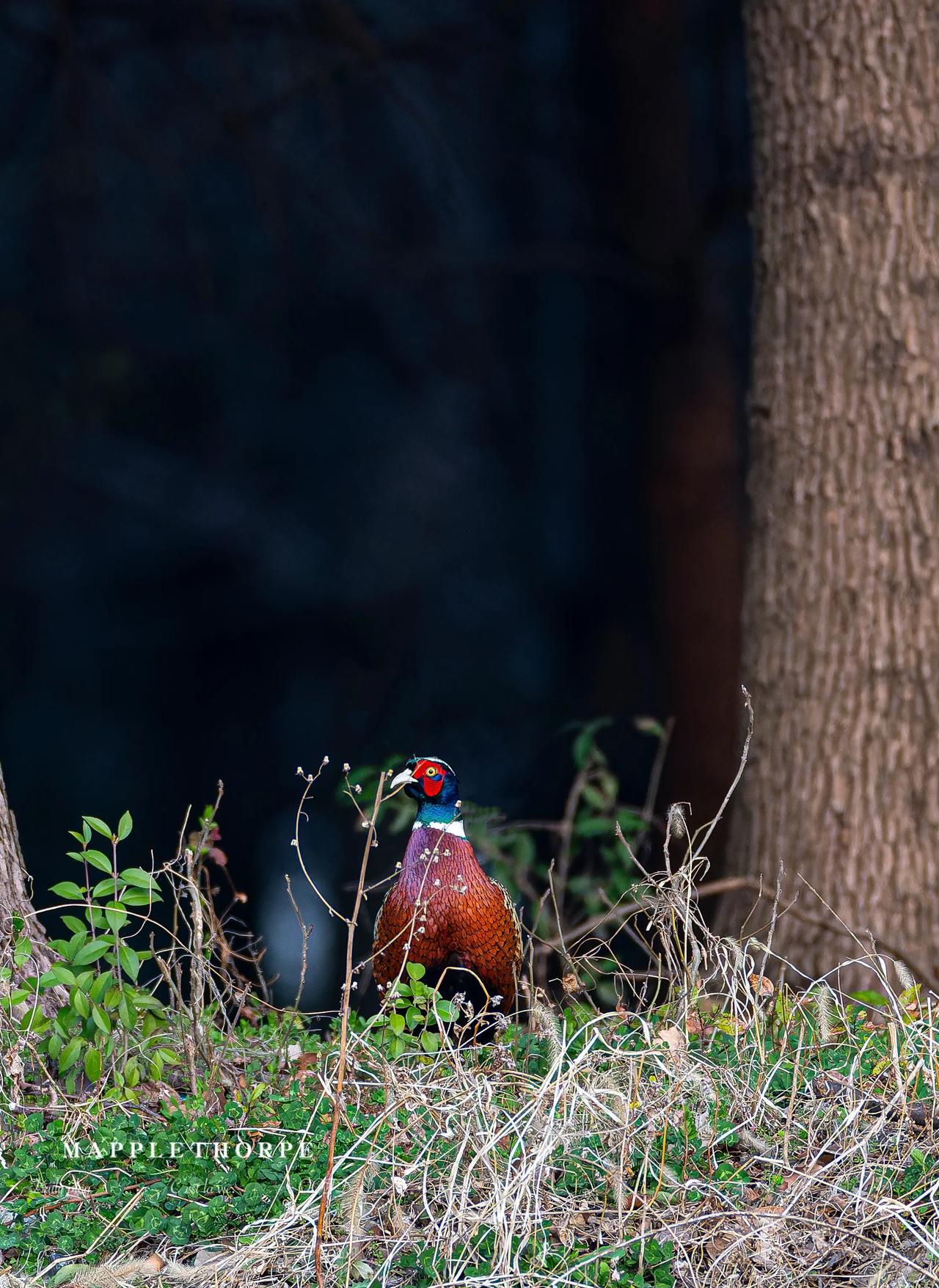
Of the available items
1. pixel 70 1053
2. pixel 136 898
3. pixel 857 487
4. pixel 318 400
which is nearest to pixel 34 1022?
pixel 70 1053

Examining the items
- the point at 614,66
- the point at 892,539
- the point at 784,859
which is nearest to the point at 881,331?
the point at 892,539

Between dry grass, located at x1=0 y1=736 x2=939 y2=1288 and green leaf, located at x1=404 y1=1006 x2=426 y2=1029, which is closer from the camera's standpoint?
dry grass, located at x1=0 y1=736 x2=939 y2=1288

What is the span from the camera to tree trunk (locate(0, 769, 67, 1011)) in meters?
2.88

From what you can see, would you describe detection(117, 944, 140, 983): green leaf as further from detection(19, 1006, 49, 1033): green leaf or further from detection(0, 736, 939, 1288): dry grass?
detection(0, 736, 939, 1288): dry grass

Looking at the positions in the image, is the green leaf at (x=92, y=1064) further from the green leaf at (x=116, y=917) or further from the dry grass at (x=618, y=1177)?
the dry grass at (x=618, y=1177)

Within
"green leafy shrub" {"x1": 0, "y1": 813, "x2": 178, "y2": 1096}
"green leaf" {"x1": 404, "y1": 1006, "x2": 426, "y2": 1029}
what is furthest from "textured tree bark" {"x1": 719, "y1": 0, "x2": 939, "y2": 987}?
"green leafy shrub" {"x1": 0, "y1": 813, "x2": 178, "y2": 1096}

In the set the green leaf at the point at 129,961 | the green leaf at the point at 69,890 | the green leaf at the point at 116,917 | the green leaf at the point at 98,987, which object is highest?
the green leaf at the point at 69,890

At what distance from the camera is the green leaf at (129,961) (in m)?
2.51

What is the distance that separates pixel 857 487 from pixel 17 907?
8.41 ft

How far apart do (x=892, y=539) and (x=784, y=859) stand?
99 centimetres

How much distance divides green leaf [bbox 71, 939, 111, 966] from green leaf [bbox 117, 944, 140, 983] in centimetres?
3

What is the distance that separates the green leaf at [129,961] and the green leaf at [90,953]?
0.10 feet

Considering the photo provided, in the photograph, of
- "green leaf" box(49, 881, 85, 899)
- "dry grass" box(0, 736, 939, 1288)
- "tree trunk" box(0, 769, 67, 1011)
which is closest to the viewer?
"dry grass" box(0, 736, 939, 1288)

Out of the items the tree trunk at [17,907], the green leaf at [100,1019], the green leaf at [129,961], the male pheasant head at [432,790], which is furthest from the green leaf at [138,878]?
the male pheasant head at [432,790]
